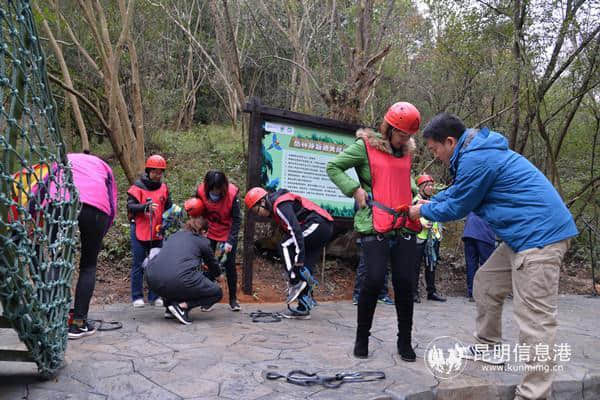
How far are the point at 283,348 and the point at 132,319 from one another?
6.25 feet

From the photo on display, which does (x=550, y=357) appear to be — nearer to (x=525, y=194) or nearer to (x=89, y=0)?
(x=525, y=194)

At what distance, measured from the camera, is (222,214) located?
6.31m

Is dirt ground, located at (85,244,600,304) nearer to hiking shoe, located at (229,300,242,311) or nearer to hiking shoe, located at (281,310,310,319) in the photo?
hiking shoe, located at (229,300,242,311)

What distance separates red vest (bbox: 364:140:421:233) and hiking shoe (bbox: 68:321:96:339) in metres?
2.67

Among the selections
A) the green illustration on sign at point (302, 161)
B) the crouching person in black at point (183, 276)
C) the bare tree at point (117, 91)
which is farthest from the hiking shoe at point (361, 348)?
the bare tree at point (117, 91)

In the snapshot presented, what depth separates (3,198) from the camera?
2656mm

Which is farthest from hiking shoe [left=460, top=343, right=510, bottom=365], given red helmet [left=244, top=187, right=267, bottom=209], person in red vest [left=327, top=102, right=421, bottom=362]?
red helmet [left=244, top=187, right=267, bottom=209]

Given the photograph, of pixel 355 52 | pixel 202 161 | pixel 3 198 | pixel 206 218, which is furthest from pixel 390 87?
pixel 3 198

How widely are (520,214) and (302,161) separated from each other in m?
4.32

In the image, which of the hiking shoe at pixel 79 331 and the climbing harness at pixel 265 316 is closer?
the hiking shoe at pixel 79 331

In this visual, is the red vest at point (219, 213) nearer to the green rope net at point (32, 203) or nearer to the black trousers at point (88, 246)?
the black trousers at point (88, 246)

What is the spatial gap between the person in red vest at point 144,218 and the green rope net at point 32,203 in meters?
2.64

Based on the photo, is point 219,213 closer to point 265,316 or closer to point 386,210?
point 265,316
